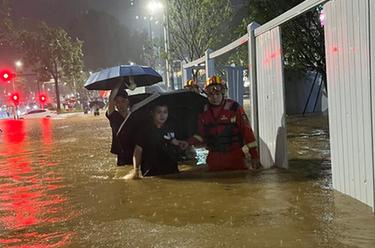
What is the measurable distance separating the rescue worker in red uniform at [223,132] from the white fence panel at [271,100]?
38cm

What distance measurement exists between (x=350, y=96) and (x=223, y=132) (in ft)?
8.11

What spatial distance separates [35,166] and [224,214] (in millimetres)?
6283

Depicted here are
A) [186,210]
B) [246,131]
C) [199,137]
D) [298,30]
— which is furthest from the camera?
[298,30]

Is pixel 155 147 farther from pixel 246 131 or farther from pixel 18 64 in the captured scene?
pixel 18 64

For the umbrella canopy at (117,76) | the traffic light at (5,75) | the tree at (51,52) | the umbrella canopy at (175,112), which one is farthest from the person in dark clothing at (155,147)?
the tree at (51,52)

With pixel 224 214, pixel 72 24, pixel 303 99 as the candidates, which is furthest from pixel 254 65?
pixel 72 24

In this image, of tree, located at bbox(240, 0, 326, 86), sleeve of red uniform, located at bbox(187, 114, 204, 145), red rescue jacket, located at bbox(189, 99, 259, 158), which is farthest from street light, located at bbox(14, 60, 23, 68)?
red rescue jacket, located at bbox(189, 99, 259, 158)

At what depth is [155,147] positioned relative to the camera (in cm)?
830

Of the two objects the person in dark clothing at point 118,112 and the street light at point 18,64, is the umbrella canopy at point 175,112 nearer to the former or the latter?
the person in dark clothing at point 118,112

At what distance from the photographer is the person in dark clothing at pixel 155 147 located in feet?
27.0

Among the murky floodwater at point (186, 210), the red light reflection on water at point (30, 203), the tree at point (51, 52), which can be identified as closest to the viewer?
the murky floodwater at point (186, 210)

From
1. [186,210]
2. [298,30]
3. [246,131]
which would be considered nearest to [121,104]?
[246,131]

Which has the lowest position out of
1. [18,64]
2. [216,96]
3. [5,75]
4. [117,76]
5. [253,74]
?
[216,96]

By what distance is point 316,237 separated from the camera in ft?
14.9
